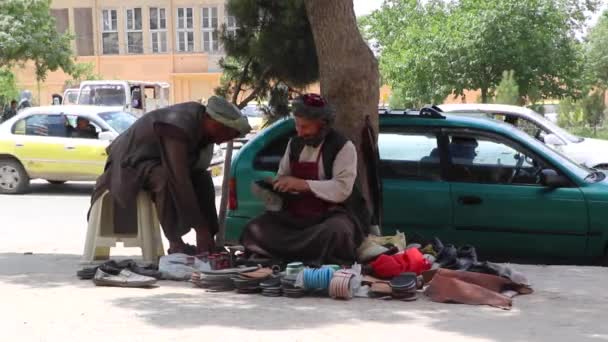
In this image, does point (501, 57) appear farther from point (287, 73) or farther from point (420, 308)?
point (420, 308)

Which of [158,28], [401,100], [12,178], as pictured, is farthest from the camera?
[158,28]

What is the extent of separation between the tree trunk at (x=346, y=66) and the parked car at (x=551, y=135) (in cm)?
517

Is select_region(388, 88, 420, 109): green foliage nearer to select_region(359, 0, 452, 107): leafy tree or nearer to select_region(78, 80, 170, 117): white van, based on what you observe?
select_region(359, 0, 452, 107): leafy tree

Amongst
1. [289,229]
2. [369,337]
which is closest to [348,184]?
[289,229]

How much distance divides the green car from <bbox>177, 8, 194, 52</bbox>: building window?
38.0 meters

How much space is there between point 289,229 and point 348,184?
54 cm

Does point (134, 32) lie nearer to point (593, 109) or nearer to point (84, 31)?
point (84, 31)

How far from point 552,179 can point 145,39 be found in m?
39.8

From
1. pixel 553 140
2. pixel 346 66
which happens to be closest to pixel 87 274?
pixel 346 66

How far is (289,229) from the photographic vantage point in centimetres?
610

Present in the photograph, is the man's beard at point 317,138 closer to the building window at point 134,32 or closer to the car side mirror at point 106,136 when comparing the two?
the car side mirror at point 106,136

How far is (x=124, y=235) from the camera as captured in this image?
263 inches

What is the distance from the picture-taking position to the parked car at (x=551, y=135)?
11.8m

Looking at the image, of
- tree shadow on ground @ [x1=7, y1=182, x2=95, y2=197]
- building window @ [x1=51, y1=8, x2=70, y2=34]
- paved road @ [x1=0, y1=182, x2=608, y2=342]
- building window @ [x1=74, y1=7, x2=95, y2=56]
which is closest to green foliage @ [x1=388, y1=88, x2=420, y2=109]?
tree shadow on ground @ [x1=7, y1=182, x2=95, y2=197]
